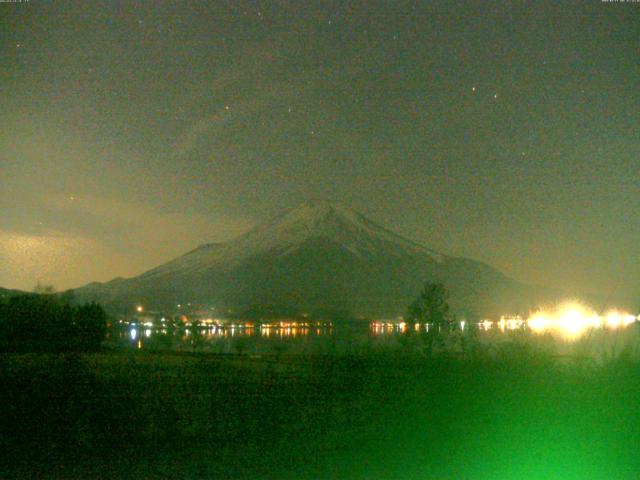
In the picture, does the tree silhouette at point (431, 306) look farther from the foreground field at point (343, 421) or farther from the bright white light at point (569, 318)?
the foreground field at point (343, 421)

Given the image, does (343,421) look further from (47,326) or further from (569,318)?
(47,326)

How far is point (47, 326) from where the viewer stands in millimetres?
31422

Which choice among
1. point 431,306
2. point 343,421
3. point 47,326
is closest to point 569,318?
point 431,306

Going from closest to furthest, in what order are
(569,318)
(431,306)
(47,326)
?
1. (569,318)
2. (47,326)
3. (431,306)

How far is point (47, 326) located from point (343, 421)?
888 inches

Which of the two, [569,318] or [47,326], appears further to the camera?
[47,326]

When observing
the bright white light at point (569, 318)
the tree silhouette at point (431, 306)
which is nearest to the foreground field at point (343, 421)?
the bright white light at point (569, 318)

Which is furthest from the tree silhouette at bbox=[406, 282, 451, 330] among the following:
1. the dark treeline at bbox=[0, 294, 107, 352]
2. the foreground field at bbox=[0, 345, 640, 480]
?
the foreground field at bbox=[0, 345, 640, 480]

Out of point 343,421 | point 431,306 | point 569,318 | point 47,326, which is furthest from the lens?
point 431,306

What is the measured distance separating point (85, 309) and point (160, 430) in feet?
83.1

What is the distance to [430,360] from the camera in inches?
575

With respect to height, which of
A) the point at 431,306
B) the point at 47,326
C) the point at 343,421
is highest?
the point at 431,306

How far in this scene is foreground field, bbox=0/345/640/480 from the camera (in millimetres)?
10094

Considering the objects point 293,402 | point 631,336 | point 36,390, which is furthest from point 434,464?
point 631,336
